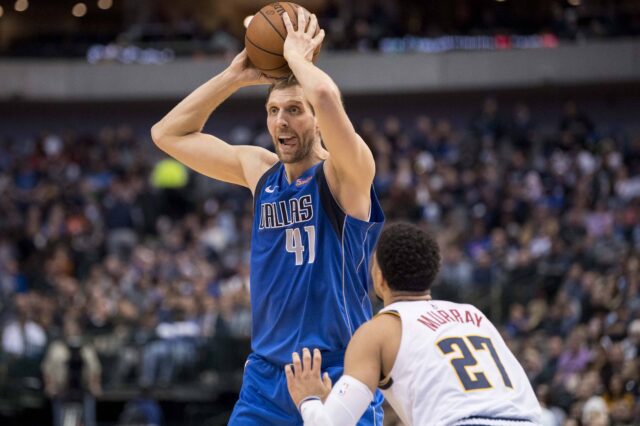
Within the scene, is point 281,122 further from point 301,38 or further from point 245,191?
point 245,191

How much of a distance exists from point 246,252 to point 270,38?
1383cm

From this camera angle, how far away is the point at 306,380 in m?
5.01

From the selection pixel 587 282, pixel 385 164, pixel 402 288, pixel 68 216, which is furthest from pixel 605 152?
pixel 402 288

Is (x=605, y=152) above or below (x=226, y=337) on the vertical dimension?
above

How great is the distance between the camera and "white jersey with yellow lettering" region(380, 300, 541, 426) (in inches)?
184

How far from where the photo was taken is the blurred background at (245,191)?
52.0 ft

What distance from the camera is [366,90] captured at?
2706cm

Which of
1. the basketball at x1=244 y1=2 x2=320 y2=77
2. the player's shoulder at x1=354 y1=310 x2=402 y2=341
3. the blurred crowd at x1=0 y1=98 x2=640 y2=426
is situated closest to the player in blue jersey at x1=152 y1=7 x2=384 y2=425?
the basketball at x1=244 y1=2 x2=320 y2=77

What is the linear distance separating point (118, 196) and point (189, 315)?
20.1 ft

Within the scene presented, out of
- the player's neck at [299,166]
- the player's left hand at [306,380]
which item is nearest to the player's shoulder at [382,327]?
the player's left hand at [306,380]

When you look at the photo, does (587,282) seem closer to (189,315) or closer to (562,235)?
(562,235)

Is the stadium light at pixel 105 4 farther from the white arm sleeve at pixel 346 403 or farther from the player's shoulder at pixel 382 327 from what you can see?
the white arm sleeve at pixel 346 403

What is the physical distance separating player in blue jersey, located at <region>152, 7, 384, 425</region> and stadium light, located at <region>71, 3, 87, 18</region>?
27.9 m

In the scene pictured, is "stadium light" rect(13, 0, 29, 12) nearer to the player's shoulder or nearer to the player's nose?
Answer: the player's nose
